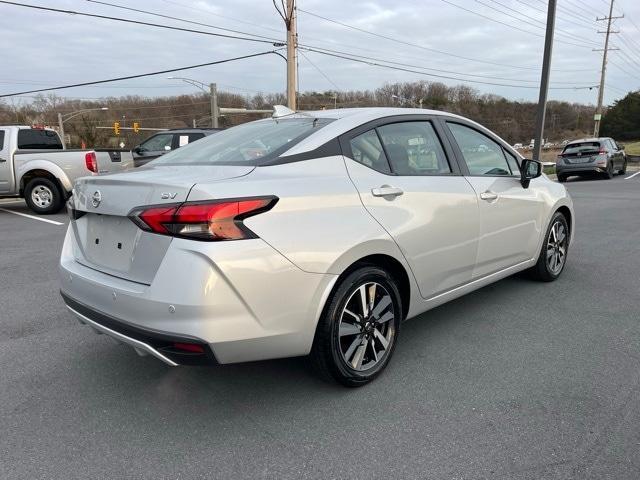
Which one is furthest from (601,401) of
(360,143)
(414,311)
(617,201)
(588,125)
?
(588,125)

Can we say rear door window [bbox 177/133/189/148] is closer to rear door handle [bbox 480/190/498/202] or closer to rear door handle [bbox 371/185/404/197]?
rear door handle [bbox 480/190/498/202]

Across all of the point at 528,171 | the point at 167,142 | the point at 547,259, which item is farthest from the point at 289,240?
the point at 167,142

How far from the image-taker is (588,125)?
288 ft

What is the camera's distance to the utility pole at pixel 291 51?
1920 centimetres

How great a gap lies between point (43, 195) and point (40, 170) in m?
0.52

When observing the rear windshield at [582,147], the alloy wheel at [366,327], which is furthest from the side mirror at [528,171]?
the rear windshield at [582,147]

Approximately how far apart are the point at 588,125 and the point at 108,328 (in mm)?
99648

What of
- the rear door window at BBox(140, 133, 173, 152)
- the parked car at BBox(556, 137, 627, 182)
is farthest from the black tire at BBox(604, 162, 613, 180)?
the rear door window at BBox(140, 133, 173, 152)

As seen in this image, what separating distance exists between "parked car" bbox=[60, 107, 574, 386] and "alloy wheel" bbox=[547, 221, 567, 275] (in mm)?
1366

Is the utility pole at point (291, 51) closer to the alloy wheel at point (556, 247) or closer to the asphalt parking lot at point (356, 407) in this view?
the alloy wheel at point (556, 247)

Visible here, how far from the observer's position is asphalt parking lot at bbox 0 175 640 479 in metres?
2.33

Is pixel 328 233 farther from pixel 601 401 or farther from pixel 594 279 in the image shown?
pixel 594 279

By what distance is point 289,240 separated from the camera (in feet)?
8.17

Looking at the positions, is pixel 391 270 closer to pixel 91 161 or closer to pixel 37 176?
pixel 91 161
